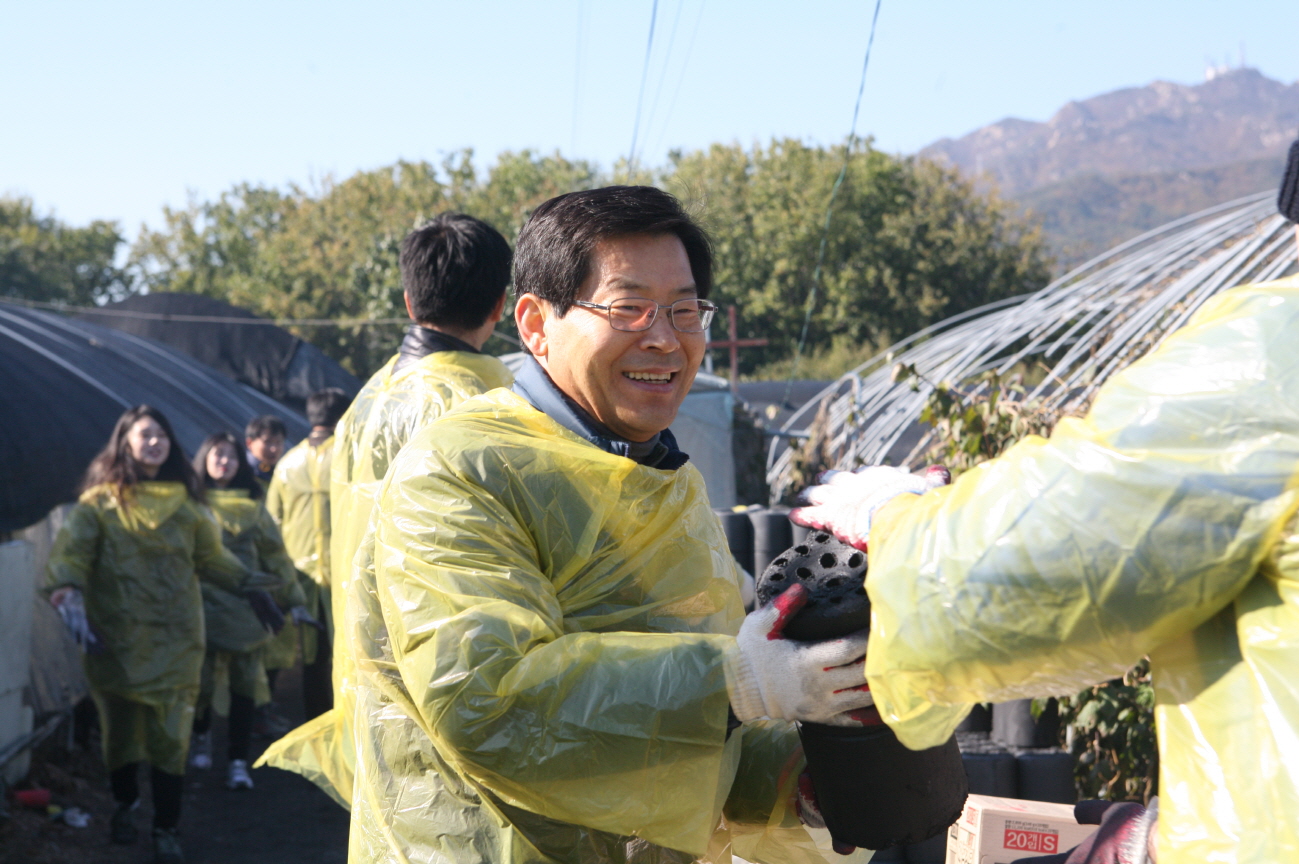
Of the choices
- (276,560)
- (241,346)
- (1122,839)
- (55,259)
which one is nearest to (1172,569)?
(1122,839)

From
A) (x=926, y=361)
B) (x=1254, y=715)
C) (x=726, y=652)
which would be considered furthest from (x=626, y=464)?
(x=926, y=361)

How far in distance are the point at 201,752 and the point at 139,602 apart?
6.40 feet

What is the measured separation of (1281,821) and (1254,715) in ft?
0.30

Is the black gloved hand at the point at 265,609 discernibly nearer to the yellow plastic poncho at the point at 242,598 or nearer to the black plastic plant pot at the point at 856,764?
the yellow plastic poncho at the point at 242,598

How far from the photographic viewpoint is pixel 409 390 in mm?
2736

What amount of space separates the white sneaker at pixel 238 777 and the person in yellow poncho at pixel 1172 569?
5760 mm

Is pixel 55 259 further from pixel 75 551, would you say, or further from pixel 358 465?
pixel 358 465

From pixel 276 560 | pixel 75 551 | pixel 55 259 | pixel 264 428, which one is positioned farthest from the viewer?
pixel 55 259

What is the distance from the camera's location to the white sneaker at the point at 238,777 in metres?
6.04

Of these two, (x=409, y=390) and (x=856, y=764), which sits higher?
(x=409, y=390)

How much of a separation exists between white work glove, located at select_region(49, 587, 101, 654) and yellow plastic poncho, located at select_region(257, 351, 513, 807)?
2367 millimetres

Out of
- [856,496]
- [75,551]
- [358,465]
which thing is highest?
[856,496]

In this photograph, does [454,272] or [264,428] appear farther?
[264,428]

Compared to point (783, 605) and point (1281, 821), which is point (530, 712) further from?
point (1281, 821)
